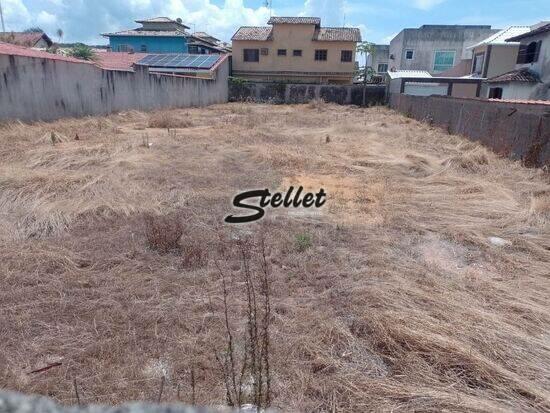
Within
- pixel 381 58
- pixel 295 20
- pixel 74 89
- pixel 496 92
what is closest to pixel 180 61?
pixel 295 20

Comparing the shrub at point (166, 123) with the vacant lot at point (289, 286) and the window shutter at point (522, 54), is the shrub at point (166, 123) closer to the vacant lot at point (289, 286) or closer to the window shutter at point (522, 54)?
the vacant lot at point (289, 286)

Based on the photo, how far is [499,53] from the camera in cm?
2298

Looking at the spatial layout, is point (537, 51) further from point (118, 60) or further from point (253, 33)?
point (118, 60)

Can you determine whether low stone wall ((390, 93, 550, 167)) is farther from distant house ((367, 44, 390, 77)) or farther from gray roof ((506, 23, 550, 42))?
distant house ((367, 44, 390, 77))

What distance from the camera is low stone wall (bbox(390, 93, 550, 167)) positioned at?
630 cm

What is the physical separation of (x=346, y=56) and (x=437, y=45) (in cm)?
1112

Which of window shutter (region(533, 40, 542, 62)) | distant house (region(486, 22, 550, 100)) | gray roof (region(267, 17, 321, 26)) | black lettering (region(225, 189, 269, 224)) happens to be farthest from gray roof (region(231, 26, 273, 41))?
black lettering (region(225, 189, 269, 224))

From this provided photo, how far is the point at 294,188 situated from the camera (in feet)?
18.5

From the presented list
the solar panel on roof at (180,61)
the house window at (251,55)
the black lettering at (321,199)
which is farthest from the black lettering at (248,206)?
the house window at (251,55)

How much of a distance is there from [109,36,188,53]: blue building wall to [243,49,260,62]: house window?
7475mm

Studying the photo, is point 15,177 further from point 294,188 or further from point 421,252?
point 421,252

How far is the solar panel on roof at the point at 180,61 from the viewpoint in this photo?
2304 cm

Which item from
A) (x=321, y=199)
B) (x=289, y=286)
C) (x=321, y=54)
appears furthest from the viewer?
(x=321, y=54)

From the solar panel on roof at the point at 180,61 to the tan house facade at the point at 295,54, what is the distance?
5256 mm
